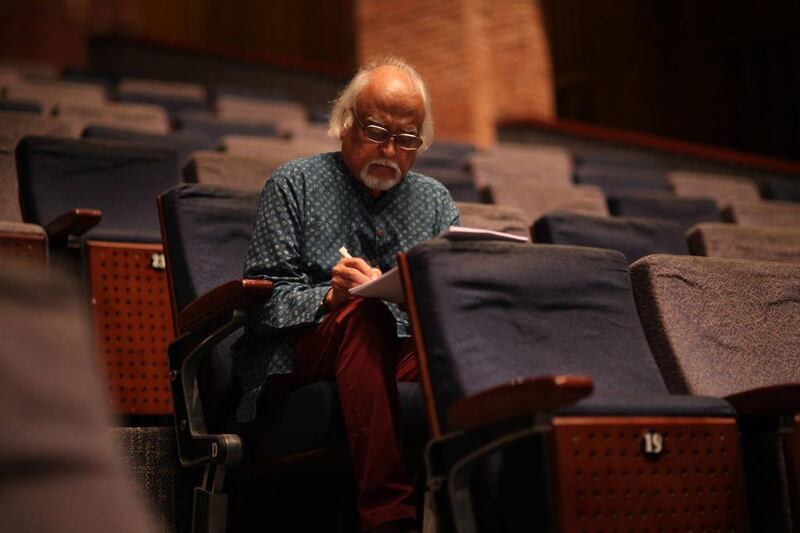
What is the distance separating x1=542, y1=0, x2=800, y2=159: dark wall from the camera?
140 inches

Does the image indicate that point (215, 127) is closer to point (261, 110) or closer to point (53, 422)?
point (261, 110)

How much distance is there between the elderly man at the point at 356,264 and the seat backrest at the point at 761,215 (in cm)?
71

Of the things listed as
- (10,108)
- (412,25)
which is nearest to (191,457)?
(10,108)

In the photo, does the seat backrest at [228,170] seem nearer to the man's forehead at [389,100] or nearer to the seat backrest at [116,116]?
the man's forehead at [389,100]

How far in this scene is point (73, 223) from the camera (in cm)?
93

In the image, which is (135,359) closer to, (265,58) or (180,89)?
(180,89)

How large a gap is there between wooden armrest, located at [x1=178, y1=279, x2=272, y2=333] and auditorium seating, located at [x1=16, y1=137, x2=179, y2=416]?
0.21 m

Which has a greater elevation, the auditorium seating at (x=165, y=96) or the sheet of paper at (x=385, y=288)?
the auditorium seating at (x=165, y=96)

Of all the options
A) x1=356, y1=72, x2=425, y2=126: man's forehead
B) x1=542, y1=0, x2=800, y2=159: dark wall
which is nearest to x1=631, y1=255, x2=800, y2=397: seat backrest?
x1=356, y1=72, x2=425, y2=126: man's forehead

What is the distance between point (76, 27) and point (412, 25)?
1.07 metres

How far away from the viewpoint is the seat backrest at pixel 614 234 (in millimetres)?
1049

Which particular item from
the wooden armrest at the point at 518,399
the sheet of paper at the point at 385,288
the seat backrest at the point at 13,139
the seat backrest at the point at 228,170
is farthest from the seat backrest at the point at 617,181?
the wooden armrest at the point at 518,399

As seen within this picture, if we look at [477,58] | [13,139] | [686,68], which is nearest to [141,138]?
[13,139]

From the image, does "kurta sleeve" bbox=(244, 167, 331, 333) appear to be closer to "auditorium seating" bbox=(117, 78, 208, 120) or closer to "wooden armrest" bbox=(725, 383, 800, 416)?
"wooden armrest" bbox=(725, 383, 800, 416)
